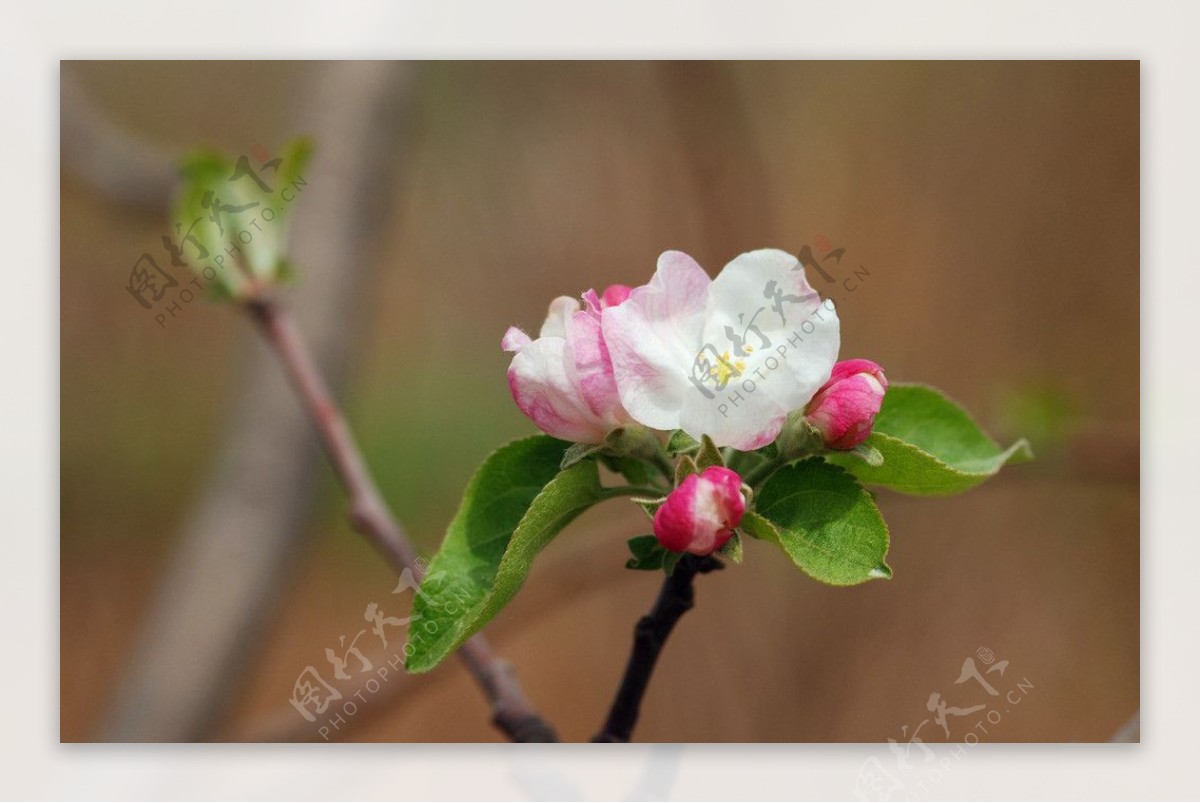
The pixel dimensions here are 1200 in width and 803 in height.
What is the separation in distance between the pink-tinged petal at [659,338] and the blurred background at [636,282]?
1022mm

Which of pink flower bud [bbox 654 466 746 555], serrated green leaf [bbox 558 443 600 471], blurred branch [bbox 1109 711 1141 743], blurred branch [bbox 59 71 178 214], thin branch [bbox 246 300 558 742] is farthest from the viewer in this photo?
blurred branch [bbox 59 71 178 214]

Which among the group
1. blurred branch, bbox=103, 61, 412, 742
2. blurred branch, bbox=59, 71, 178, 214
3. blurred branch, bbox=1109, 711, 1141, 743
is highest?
blurred branch, bbox=59, 71, 178, 214

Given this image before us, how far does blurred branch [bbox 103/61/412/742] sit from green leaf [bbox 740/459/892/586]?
150 cm

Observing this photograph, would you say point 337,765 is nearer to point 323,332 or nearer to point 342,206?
point 323,332

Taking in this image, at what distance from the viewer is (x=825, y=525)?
0.82 m

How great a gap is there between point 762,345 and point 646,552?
0.20 metres

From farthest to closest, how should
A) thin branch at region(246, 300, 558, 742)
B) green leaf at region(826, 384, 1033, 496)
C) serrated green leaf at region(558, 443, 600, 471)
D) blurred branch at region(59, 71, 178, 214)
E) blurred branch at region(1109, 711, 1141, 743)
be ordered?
blurred branch at region(59, 71, 178, 214), blurred branch at region(1109, 711, 1141, 743), thin branch at region(246, 300, 558, 742), green leaf at region(826, 384, 1033, 496), serrated green leaf at region(558, 443, 600, 471)

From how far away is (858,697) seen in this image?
255cm

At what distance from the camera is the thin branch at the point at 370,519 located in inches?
48.3

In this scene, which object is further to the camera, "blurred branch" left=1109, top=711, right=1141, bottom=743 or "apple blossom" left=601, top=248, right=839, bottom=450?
"blurred branch" left=1109, top=711, right=1141, bottom=743

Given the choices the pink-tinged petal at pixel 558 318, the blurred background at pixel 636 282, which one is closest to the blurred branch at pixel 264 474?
the blurred background at pixel 636 282

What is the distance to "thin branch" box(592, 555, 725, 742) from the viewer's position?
92 cm

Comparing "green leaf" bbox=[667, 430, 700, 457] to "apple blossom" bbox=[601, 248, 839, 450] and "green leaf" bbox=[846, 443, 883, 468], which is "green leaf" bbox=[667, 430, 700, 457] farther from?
"green leaf" bbox=[846, 443, 883, 468]

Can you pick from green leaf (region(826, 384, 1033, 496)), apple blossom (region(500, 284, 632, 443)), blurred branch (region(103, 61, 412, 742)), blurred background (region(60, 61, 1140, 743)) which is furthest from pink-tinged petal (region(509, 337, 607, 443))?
blurred branch (region(103, 61, 412, 742))
